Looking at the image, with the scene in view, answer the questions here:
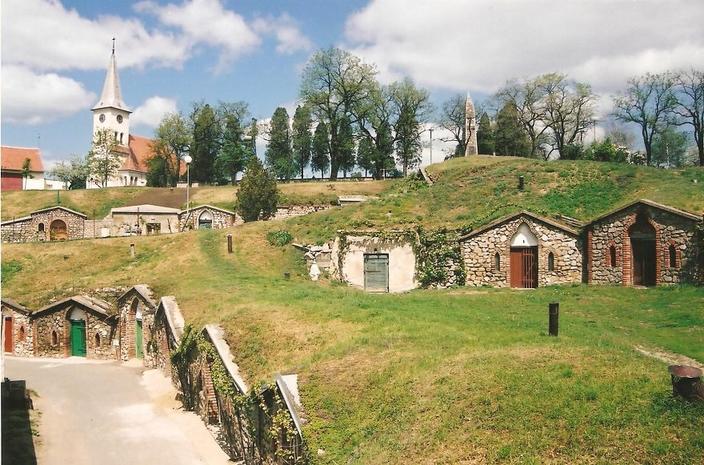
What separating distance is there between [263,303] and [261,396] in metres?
7.38

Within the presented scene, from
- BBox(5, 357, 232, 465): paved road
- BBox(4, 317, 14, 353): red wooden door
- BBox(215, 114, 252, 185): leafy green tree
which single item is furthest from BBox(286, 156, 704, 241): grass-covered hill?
BBox(215, 114, 252, 185): leafy green tree

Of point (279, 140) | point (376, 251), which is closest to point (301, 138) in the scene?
point (279, 140)

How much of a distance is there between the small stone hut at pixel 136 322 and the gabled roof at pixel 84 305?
892 millimetres

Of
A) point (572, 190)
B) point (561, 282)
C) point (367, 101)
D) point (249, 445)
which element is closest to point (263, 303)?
point (249, 445)

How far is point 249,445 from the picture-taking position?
55.2 feet

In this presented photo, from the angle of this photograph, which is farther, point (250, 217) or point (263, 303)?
point (250, 217)

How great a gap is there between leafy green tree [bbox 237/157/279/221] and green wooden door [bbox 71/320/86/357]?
1782cm

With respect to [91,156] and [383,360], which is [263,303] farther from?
[91,156]

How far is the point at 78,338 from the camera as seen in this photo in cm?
3238

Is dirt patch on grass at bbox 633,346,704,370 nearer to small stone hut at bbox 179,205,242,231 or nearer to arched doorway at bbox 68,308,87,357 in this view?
arched doorway at bbox 68,308,87,357

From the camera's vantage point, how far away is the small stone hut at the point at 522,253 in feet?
95.8

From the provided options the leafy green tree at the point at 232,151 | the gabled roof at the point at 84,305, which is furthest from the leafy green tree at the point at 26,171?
the gabled roof at the point at 84,305

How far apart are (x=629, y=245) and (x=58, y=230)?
1920 inches

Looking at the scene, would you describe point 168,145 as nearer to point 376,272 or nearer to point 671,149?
point 376,272
